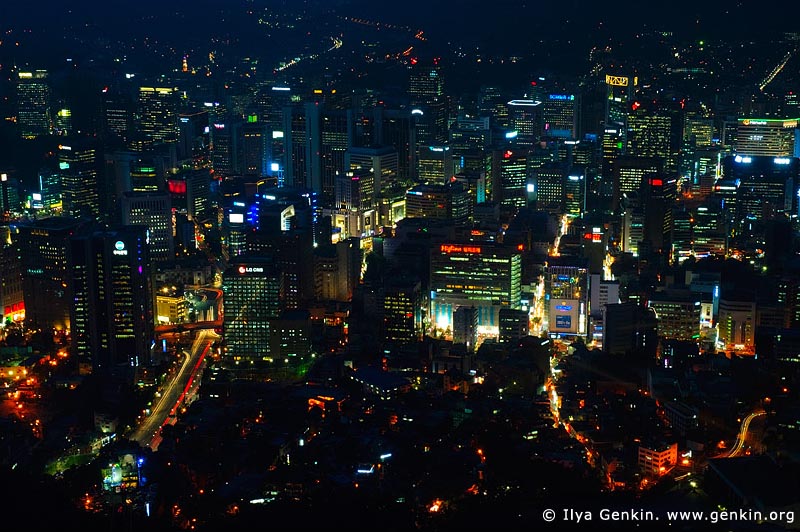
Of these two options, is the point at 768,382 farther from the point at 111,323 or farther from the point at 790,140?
the point at 790,140

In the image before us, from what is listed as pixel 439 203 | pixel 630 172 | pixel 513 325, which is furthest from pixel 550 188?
pixel 513 325

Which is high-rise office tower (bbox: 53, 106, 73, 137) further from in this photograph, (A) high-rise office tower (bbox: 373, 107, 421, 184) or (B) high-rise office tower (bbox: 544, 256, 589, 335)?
(B) high-rise office tower (bbox: 544, 256, 589, 335)

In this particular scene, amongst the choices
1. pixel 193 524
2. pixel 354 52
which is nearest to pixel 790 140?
pixel 354 52

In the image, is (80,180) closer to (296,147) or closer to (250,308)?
(296,147)

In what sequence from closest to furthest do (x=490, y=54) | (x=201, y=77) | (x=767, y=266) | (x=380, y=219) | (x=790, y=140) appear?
1. (x=767, y=266)
2. (x=380, y=219)
3. (x=790, y=140)
4. (x=201, y=77)
5. (x=490, y=54)

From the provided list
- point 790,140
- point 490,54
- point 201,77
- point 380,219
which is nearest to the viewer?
point 380,219

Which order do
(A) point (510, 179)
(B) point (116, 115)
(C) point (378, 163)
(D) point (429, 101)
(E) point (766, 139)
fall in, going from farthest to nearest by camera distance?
(D) point (429, 101), (B) point (116, 115), (E) point (766, 139), (A) point (510, 179), (C) point (378, 163)

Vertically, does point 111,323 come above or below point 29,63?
below
